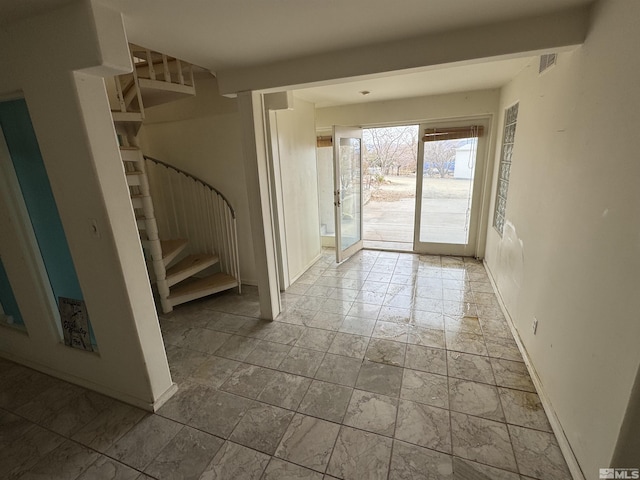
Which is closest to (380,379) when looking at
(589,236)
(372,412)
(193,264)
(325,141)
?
(372,412)

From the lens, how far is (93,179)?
1502mm

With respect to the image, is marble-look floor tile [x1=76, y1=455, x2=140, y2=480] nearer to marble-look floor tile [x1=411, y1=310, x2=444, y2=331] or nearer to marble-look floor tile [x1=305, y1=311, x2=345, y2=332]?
marble-look floor tile [x1=305, y1=311, x2=345, y2=332]

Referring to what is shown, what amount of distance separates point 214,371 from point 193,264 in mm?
1505

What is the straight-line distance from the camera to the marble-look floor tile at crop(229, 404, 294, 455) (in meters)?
1.63

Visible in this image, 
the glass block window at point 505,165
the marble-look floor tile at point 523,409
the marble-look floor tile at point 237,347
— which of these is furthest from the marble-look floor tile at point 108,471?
the glass block window at point 505,165

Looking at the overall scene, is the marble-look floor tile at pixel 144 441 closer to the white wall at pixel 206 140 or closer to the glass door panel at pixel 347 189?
the white wall at pixel 206 140

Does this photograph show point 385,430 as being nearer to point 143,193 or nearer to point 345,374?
point 345,374

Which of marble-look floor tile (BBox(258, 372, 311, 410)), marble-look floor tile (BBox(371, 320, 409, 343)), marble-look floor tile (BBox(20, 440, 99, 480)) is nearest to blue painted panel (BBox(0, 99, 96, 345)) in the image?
marble-look floor tile (BBox(20, 440, 99, 480))

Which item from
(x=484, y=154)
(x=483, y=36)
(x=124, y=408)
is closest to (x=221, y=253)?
(x=124, y=408)

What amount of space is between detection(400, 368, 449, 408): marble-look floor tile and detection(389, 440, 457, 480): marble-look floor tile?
33cm

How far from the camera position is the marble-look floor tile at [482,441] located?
4.87 feet

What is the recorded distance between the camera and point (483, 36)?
1694 mm

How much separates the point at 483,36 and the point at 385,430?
2.38 metres

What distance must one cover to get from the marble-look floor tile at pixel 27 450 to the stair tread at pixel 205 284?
147 cm
